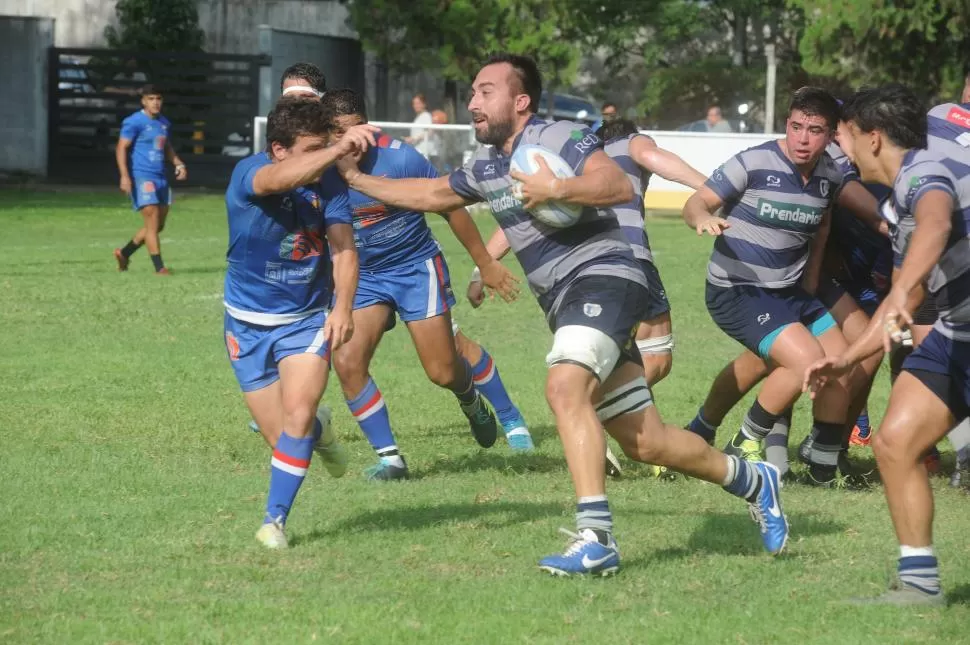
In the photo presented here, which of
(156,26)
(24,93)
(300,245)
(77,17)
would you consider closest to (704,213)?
(300,245)

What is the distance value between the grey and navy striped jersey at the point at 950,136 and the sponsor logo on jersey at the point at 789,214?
1.38 metres

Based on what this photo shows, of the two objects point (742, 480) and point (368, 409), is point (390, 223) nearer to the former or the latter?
point (368, 409)

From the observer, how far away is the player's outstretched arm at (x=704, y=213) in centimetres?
693

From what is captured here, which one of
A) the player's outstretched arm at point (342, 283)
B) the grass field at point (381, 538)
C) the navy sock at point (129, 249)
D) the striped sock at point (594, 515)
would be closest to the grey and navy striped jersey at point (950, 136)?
the grass field at point (381, 538)

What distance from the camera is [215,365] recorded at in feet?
39.1

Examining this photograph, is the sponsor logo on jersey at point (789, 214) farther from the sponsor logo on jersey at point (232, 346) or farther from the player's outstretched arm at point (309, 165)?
the sponsor logo on jersey at point (232, 346)

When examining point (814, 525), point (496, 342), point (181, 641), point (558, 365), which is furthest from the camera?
point (496, 342)

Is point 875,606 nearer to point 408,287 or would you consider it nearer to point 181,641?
point 181,641

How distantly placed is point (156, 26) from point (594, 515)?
107ft

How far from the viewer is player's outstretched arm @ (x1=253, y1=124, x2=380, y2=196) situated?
624 centimetres

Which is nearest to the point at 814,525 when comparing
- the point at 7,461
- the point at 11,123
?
the point at 7,461

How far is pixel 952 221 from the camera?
559 centimetres

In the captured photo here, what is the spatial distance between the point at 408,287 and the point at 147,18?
29.8 meters

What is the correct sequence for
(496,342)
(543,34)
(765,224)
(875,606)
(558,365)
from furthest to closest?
(543,34)
(496,342)
(765,224)
(558,365)
(875,606)
